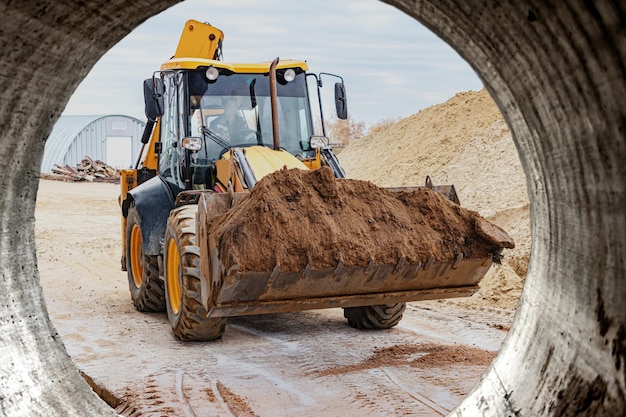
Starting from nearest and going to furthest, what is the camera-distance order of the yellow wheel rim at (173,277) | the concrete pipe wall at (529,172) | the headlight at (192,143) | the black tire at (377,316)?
1. the concrete pipe wall at (529,172)
2. the yellow wheel rim at (173,277)
3. the black tire at (377,316)
4. the headlight at (192,143)

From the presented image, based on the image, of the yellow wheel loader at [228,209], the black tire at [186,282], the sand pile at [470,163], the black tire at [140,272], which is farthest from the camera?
the sand pile at [470,163]

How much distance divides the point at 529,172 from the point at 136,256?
6.65 meters

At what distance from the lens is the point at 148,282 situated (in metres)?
8.72

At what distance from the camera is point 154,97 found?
830 cm

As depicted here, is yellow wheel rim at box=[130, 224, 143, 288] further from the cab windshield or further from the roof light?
the roof light

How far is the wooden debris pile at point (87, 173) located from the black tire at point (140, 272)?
1072 inches

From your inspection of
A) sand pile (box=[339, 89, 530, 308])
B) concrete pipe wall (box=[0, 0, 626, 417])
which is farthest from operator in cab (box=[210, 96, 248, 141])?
sand pile (box=[339, 89, 530, 308])

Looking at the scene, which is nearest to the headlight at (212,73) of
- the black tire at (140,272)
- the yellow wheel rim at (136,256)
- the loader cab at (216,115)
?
the loader cab at (216,115)

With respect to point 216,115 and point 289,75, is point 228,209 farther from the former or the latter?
point 289,75

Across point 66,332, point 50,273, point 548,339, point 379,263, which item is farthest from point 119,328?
point 548,339

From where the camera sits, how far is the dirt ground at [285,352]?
5.54 m

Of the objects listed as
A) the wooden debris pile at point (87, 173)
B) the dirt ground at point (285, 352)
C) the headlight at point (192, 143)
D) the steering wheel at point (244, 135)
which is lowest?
the dirt ground at point (285, 352)

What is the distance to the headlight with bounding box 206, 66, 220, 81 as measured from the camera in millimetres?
8094

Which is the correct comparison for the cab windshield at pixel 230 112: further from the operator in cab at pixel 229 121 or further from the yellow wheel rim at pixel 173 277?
the yellow wheel rim at pixel 173 277
